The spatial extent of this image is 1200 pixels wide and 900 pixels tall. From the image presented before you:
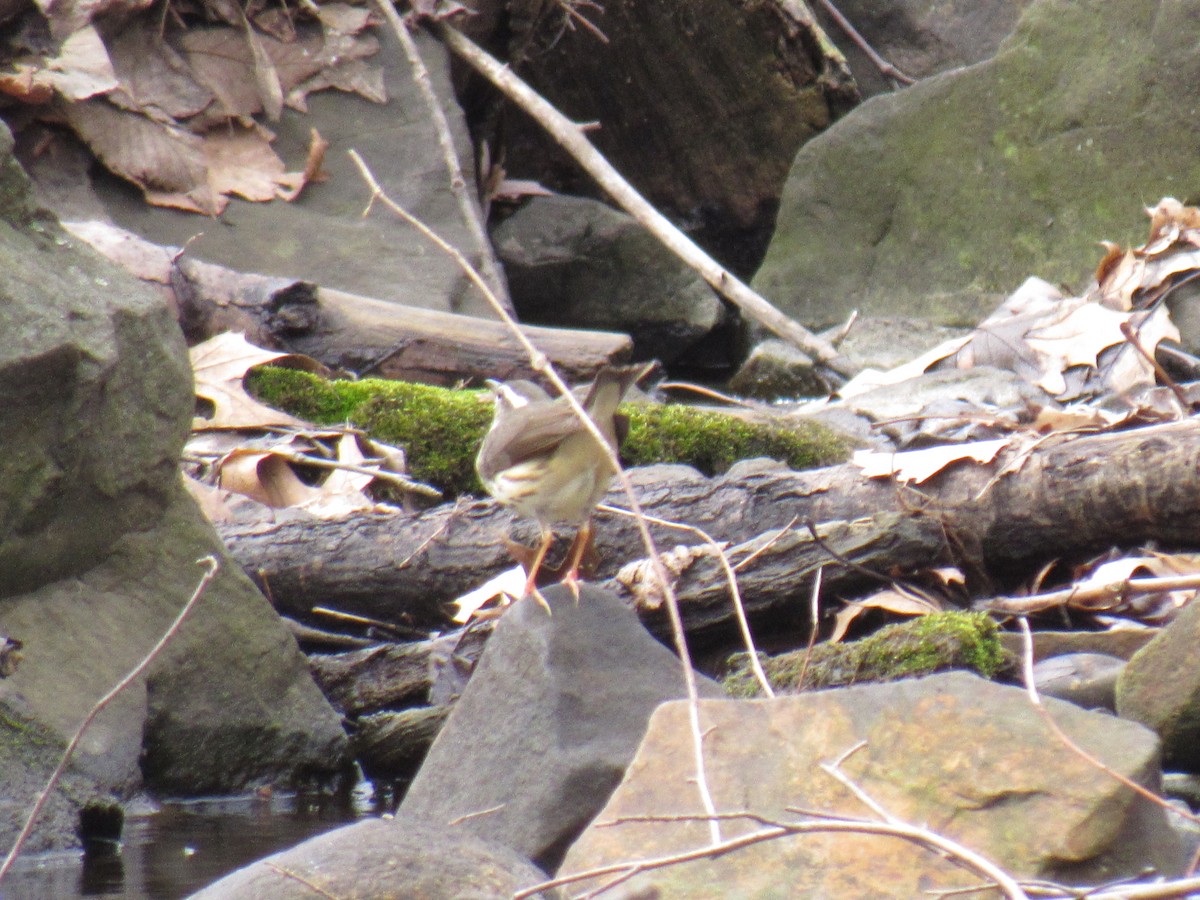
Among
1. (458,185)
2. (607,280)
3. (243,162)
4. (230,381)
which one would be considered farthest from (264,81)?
(230,381)

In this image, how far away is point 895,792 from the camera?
8.34 feet

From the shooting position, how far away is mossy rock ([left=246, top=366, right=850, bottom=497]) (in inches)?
229

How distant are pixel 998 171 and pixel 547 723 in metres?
6.29

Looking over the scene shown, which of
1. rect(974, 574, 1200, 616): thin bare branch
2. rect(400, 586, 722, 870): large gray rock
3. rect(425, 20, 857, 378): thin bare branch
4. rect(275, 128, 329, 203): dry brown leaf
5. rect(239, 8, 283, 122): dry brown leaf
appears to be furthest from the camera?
rect(239, 8, 283, 122): dry brown leaf

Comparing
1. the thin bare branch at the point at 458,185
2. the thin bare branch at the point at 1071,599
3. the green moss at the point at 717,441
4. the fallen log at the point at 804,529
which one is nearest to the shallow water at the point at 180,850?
the fallen log at the point at 804,529

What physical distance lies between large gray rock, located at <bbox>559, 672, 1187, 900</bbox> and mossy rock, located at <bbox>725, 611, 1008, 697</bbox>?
3.36ft

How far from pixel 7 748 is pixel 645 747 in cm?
172

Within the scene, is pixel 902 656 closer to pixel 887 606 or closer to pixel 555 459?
pixel 887 606

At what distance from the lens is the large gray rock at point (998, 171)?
791 centimetres

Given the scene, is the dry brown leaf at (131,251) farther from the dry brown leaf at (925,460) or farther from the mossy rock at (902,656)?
the mossy rock at (902,656)

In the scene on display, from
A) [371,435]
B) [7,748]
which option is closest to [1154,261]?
[371,435]

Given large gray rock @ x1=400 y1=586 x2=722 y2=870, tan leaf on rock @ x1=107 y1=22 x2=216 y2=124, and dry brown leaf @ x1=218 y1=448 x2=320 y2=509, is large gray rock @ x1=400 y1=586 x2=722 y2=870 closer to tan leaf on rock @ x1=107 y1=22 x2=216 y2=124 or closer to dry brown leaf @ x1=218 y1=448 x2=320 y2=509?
dry brown leaf @ x1=218 y1=448 x2=320 y2=509

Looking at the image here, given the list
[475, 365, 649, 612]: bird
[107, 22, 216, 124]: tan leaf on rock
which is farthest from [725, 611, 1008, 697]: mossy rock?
[107, 22, 216, 124]: tan leaf on rock

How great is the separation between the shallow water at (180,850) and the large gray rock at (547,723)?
0.44 m
